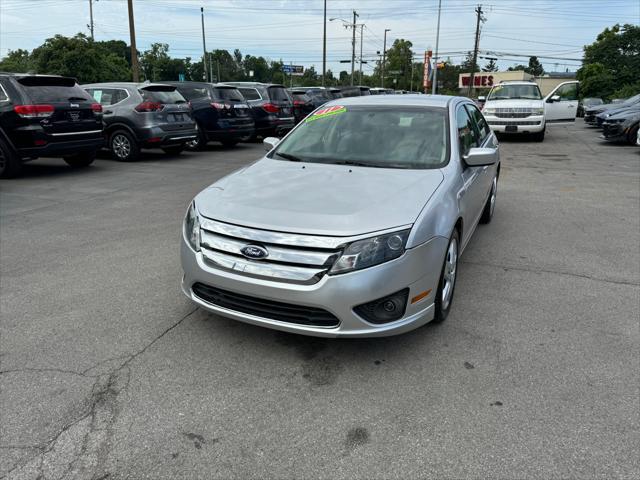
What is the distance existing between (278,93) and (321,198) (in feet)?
45.7

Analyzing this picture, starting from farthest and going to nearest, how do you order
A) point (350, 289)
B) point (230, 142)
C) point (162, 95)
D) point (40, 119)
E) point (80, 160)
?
point (230, 142) → point (162, 95) → point (80, 160) → point (40, 119) → point (350, 289)

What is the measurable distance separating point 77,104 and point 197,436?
28.8ft

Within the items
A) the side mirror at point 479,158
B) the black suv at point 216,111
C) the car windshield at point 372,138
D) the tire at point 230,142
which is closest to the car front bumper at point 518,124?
the black suv at point 216,111

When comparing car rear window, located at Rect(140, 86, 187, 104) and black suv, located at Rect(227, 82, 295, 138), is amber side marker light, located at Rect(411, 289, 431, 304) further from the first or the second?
black suv, located at Rect(227, 82, 295, 138)

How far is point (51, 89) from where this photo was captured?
9.20m

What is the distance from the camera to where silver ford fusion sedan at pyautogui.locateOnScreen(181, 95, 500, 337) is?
2861 millimetres

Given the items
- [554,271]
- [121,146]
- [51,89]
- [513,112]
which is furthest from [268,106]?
→ [554,271]

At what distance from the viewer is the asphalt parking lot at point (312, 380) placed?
2.35 meters

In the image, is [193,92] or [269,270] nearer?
[269,270]

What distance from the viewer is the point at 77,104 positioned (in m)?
9.42

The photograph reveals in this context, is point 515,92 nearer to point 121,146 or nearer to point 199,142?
point 199,142

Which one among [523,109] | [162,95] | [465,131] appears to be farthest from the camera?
[523,109]

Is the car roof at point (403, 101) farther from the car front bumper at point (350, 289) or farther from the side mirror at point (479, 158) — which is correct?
the car front bumper at point (350, 289)

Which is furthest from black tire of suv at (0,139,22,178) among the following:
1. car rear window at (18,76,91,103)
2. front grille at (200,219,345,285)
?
front grille at (200,219,345,285)
